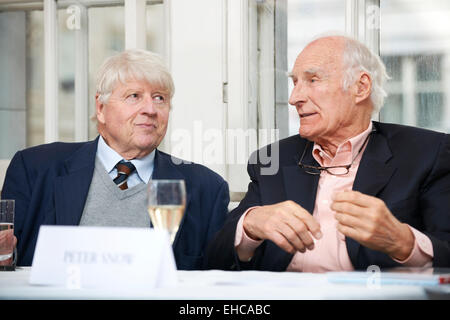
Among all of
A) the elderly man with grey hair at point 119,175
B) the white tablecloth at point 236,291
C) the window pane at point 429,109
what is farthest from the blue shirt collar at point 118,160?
the window pane at point 429,109

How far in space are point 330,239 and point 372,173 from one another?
9.1 inches

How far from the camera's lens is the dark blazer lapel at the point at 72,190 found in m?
1.83

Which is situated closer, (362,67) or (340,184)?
(340,184)

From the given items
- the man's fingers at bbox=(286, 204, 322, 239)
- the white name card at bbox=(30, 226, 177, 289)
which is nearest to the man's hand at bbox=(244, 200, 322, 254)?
the man's fingers at bbox=(286, 204, 322, 239)

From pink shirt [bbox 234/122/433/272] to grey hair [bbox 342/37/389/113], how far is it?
0.14 metres

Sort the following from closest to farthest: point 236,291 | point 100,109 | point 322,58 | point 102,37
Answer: point 236,291 < point 322,58 < point 100,109 < point 102,37

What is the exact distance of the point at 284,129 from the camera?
2.49 metres

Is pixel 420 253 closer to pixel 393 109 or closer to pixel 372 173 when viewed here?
pixel 372 173

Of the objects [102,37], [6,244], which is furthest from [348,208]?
[102,37]

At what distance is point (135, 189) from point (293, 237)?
0.72 meters

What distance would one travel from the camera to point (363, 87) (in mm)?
1941

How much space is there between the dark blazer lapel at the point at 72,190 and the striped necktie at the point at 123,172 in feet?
0.28

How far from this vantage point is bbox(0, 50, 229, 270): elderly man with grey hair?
6.10 feet
